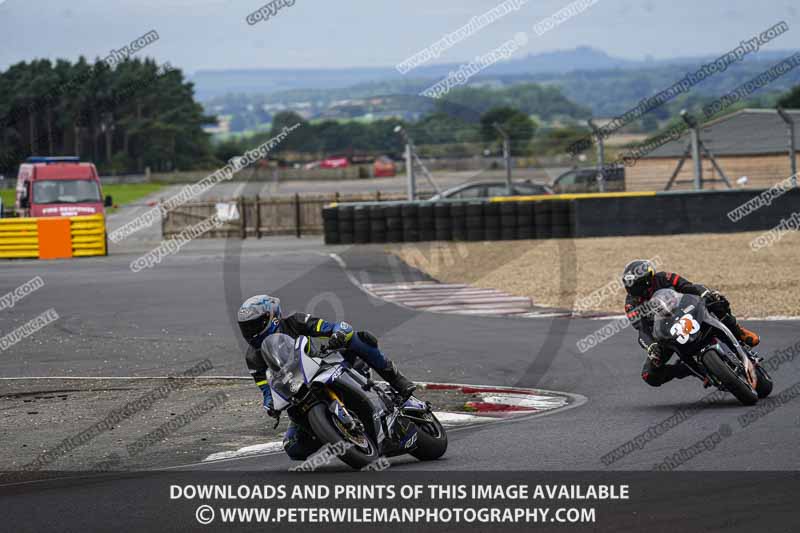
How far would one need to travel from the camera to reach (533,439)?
9.40 metres

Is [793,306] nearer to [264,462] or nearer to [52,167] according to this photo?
[264,462]

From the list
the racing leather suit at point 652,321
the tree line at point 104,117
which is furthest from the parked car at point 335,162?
the racing leather suit at point 652,321

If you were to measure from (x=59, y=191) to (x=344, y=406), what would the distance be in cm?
2880

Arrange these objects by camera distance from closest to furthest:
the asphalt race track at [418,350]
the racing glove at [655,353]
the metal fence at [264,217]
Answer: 1. the asphalt race track at [418,350]
2. the racing glove at [655,353]
3. the metal fence at [264,217]

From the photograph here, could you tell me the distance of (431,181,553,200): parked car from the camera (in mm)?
36344

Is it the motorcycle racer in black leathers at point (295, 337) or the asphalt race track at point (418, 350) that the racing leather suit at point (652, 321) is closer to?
the asphalt race track at point (418, 350)

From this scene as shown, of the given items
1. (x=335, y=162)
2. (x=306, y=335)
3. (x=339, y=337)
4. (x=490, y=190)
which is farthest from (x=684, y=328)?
(x=335, y=162)

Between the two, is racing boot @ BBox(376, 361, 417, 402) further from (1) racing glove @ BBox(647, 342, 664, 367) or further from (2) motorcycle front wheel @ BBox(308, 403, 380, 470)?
(1) racing glove @ BBox(647, 342, 664, 367)

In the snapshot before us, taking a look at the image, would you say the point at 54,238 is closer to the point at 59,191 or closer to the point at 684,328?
the point at 59,191

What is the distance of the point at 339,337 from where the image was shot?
8570 millimetres

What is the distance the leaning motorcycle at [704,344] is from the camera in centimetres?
1050

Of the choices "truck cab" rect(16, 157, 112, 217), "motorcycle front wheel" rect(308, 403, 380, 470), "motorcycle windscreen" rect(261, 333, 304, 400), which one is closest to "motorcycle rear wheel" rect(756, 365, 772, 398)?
"motorcycle front wheel" rect(308, 403, 380, 470)

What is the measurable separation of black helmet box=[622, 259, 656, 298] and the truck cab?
86.7 feet

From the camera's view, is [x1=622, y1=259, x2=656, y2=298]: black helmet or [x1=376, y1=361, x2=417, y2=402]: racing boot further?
[x1=622, y1=259, x2=656, y2=298]: black helmet
